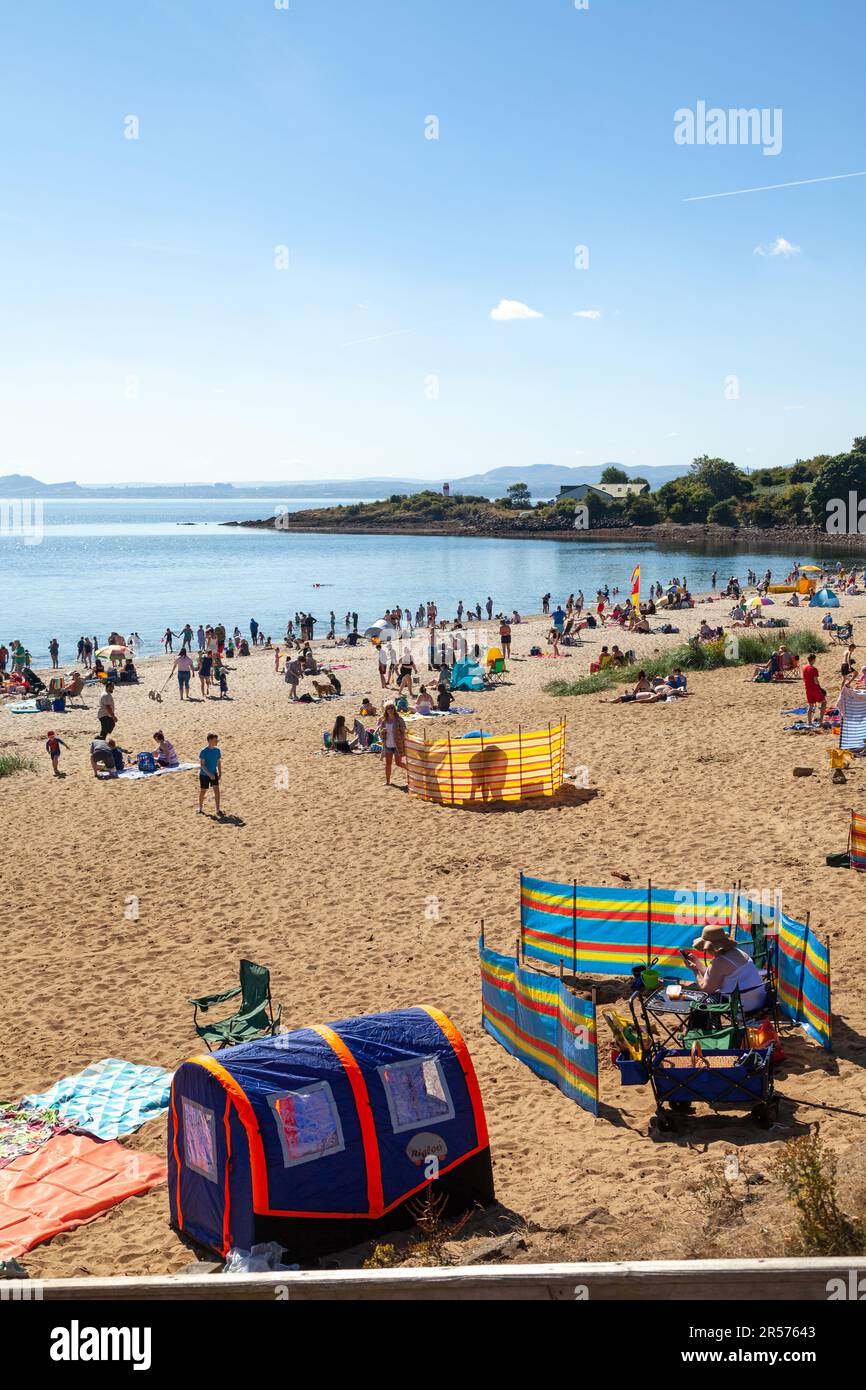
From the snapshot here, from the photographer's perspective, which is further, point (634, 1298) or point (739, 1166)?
point (739, 1166)

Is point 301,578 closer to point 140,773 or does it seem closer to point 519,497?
point 140,773

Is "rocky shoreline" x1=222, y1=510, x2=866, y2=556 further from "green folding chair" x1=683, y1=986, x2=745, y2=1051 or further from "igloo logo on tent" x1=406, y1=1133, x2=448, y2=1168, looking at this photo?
"igloo logo on tent" x1=406, y1=1133, x2=448, y2=1168

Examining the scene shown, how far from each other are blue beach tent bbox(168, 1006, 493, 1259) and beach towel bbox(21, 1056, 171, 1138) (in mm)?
1419

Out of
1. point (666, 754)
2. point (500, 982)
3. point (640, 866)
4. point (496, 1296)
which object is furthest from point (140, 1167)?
point (666, 754)

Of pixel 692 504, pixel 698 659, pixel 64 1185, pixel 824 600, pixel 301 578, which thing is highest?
pixel 692 504

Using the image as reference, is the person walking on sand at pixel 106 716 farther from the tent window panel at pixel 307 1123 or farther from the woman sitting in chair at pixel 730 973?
the tent window panel at pixel 307 1123

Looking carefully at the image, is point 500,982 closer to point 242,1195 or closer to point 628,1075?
point 628,1075

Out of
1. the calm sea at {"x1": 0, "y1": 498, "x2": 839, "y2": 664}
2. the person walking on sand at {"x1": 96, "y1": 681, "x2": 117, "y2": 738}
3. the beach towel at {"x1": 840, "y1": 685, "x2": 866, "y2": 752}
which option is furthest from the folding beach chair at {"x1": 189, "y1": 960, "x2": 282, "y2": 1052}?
the calm sea at {"x1": 0, "y1": 498, "x2": 839, "y2": 664}

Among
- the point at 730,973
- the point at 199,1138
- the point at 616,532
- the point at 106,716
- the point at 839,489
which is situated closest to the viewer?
the point at 199,1138

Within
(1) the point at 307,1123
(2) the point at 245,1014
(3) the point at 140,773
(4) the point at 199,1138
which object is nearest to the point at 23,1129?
(2) the point at 245,1014

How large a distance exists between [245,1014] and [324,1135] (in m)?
3.20

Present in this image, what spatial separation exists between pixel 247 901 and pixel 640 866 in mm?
4568

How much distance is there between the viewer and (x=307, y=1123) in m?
Result: 5.50

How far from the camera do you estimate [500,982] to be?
8.12m
